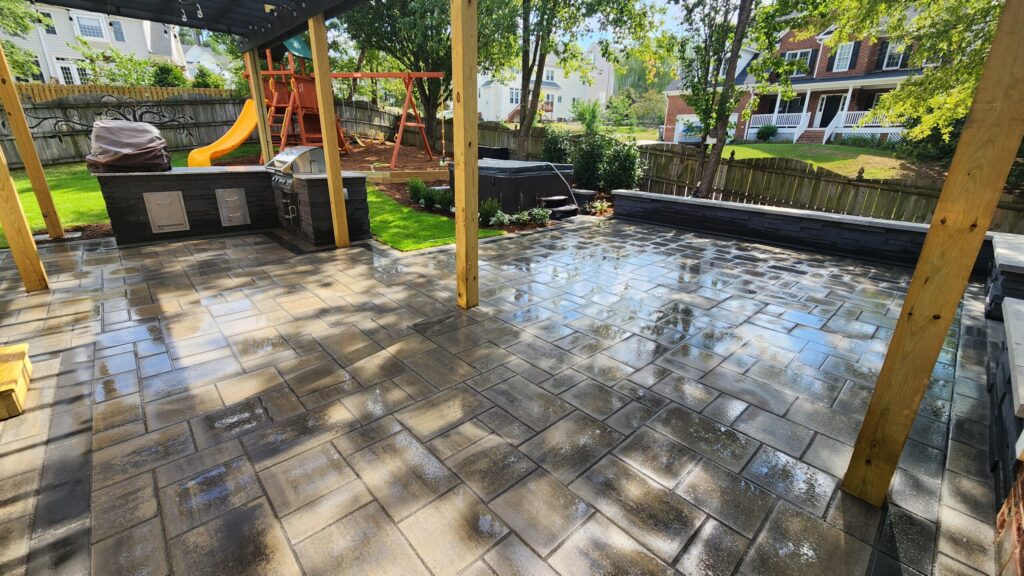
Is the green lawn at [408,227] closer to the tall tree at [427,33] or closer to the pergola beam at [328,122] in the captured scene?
the pergola beam at [328,122]

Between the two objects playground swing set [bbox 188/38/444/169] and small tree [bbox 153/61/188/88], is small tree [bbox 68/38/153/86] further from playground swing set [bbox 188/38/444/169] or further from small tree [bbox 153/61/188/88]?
playground swing set [bbox 188/38/444/169]

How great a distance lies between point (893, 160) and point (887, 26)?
1011cm

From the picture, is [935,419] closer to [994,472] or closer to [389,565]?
[994,472]

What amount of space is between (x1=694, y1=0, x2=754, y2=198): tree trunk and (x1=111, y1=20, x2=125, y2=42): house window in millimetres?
32630

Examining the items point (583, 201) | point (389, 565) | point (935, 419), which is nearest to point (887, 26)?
point (583, 201)

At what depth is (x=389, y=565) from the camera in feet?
5.70

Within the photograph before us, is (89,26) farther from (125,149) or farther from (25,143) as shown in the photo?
(125,149)

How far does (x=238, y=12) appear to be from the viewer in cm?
636

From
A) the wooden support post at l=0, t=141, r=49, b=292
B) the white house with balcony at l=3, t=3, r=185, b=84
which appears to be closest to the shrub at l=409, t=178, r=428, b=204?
the wooden support post at l=0, t=141, r=49, b=292

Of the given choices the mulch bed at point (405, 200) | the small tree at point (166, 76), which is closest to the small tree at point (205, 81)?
the small tree at point (166, 76)

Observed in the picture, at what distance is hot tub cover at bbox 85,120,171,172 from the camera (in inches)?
220

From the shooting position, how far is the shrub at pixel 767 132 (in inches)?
878

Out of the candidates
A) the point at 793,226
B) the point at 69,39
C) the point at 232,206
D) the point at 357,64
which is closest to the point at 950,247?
the point at 793,226

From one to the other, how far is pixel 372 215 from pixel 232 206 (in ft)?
7.39
